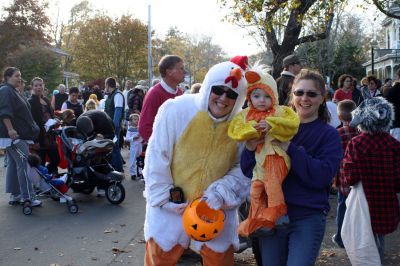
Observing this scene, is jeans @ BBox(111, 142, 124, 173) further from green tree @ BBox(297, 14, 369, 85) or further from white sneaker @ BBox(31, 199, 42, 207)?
green tree @ BBox(297, 14, 369, 85)

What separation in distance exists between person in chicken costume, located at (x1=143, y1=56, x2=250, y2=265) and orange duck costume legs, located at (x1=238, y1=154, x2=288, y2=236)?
0.97 feet

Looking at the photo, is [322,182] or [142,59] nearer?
[322,182]

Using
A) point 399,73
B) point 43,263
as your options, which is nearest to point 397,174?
point 43,263

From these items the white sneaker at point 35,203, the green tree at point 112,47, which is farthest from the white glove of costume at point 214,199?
the green tree at point 112,47

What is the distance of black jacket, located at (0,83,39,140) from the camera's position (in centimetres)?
783

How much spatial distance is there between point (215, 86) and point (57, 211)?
5285 millimetres

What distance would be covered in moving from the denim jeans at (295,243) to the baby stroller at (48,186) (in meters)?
5.14

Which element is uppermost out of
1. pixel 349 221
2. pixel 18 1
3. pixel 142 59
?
pixel 18 1

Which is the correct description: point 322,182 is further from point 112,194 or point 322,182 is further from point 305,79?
point 112,194

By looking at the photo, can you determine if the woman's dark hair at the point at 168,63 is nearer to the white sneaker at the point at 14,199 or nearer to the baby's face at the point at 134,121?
the white sneaker at the point at 14,199

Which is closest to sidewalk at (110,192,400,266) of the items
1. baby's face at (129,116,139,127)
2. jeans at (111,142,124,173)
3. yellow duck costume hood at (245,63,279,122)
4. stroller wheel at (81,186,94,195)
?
yellow duck costume hood at (245,63,279,122)

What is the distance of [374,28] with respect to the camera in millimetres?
60500

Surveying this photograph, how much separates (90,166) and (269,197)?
19.6ft

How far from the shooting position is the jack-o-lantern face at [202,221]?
325cm
